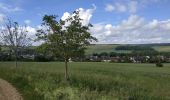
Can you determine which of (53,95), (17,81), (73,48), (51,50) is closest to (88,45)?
(73,48)

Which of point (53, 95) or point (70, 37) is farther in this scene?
point (70, 37)

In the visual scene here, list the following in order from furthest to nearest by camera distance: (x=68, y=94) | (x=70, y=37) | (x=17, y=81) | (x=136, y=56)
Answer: (x=136, y=56) → (x=17, y=81) → (x=70, y=37) → (x=68, y=94)

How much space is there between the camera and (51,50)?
23.4 m

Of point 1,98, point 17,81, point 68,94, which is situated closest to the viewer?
point 68,94

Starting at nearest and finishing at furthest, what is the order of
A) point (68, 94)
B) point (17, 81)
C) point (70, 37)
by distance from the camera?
point (68, 94), point (70, 37), point (17, 81)

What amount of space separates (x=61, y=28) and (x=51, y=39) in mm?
940

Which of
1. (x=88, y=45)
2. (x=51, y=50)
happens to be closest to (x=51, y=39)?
(x=51, y=50)

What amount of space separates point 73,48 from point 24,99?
8.00 meters

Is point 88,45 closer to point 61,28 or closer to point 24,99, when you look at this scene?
point 61,28

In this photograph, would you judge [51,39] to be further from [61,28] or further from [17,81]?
[17,81]

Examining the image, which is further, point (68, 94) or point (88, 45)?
point (88, 45)

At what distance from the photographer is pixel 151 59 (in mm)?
103625

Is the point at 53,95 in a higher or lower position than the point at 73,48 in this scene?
lower

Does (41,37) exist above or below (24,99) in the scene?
above
